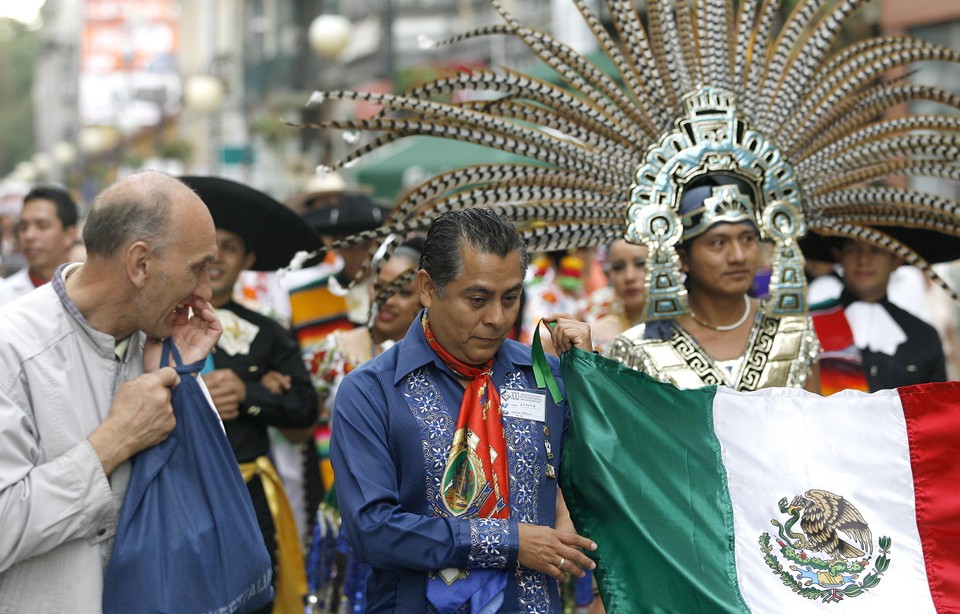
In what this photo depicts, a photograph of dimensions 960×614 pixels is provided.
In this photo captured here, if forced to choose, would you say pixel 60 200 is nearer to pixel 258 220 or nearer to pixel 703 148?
pixel 258 220

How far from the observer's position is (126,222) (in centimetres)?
312

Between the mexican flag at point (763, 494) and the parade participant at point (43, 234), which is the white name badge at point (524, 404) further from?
the parade participant at point (43, 234)

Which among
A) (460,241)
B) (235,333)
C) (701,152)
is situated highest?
(701,152)

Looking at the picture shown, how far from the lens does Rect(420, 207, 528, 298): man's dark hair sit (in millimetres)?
3229

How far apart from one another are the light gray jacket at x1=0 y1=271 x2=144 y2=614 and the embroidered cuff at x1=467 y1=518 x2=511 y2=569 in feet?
3.05

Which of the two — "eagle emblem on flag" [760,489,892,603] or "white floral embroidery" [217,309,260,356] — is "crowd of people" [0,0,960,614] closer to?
"white floral embroidery" [217,309,260,356]

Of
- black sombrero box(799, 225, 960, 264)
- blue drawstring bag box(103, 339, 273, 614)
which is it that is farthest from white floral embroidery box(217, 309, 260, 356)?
black sombrero box(799, 225, 960, 264)

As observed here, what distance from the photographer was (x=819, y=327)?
5617 mm

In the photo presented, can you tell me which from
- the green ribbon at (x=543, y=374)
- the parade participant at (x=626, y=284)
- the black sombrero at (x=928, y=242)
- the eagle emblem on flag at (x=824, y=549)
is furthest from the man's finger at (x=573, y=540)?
the parade participant at (x=626, y=284)

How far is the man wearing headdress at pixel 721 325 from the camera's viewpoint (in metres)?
4.10

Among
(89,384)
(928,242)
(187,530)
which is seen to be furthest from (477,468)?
(928,242)

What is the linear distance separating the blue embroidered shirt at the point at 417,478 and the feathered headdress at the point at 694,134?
39.7 inches

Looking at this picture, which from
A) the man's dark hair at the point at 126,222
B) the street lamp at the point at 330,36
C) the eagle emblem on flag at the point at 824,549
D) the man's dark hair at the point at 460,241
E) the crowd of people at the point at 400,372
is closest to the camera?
the crowd of people at the point at 400,372

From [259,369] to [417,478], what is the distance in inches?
80.1
